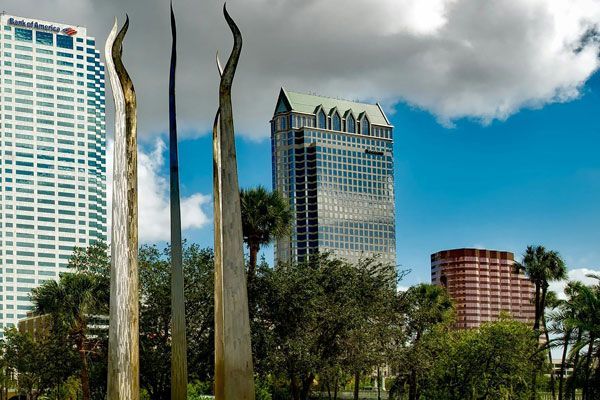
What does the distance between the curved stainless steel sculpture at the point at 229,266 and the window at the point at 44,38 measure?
6727 inches

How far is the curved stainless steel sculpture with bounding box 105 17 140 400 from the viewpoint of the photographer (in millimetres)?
14281

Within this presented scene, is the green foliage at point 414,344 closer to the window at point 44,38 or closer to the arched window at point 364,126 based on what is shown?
the arched window at point 364,126

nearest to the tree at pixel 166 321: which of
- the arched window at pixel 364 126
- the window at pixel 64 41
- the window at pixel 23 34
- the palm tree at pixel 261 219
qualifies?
the palm tree at pixel 261 219

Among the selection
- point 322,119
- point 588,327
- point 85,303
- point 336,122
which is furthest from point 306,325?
point 336,122

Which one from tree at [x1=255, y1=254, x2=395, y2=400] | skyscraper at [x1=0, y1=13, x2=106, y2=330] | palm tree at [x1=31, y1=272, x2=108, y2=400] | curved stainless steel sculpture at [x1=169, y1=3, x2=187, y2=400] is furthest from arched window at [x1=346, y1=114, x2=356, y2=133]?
curved stainless steel sculpture at [x1=169, y1=3, x2=187, y2=400]

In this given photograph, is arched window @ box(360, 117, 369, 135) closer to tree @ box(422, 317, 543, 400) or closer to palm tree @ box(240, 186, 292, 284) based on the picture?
tree @ box(422, 317, 543, 400)

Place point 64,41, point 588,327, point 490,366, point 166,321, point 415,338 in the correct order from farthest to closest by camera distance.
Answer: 1. point 64,41
2. point 415,338
3. point 490,366
4. point 166,321
5. point 588,327

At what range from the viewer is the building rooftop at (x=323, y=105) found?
18638 cm

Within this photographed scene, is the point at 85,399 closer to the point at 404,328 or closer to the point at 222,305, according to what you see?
the point at 404,328

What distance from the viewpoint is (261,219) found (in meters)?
39.9

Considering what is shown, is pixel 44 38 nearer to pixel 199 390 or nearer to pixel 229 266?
pixel 199 390

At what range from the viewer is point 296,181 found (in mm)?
182875

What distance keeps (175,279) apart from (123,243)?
114cm

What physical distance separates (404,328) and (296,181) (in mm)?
135613
